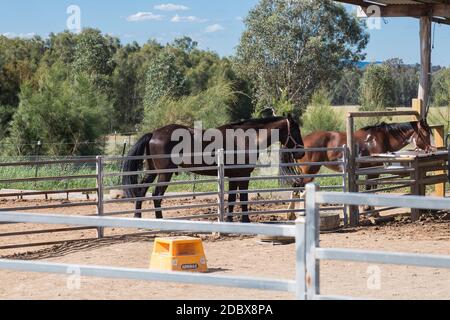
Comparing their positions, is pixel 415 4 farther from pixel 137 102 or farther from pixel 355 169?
pixel 137 102

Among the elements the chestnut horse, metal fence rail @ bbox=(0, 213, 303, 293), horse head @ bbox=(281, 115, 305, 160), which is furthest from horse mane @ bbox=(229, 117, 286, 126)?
metal fence rail @ bbox=(0, 213, 303, 293)

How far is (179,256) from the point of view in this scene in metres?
8.55

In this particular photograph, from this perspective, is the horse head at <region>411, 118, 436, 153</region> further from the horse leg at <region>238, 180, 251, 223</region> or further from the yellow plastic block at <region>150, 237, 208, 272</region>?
the yellow plastic block at <region>150, 237, 208, 272</region>

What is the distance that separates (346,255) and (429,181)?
10436 millimetres

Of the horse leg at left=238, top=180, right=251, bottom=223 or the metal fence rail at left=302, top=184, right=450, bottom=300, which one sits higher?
the metal fence rail at left=302, top=184, right=450, bottom=300

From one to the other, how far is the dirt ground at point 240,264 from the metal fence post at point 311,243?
2.77 m

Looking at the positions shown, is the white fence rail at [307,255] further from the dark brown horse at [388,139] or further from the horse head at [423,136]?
the horse head at [423,136]

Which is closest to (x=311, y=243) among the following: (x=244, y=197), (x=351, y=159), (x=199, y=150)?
(x=244, y=197)

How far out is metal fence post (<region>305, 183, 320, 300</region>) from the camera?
4023 mm

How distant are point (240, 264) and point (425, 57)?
268 inches

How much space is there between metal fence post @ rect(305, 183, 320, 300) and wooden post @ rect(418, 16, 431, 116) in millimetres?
10785

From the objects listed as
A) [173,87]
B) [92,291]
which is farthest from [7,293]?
[173,87]

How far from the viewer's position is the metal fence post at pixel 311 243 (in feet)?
13.2

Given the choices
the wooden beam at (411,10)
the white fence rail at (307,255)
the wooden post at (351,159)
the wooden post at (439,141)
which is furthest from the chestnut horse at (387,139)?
the white fence rail at (307,255)
